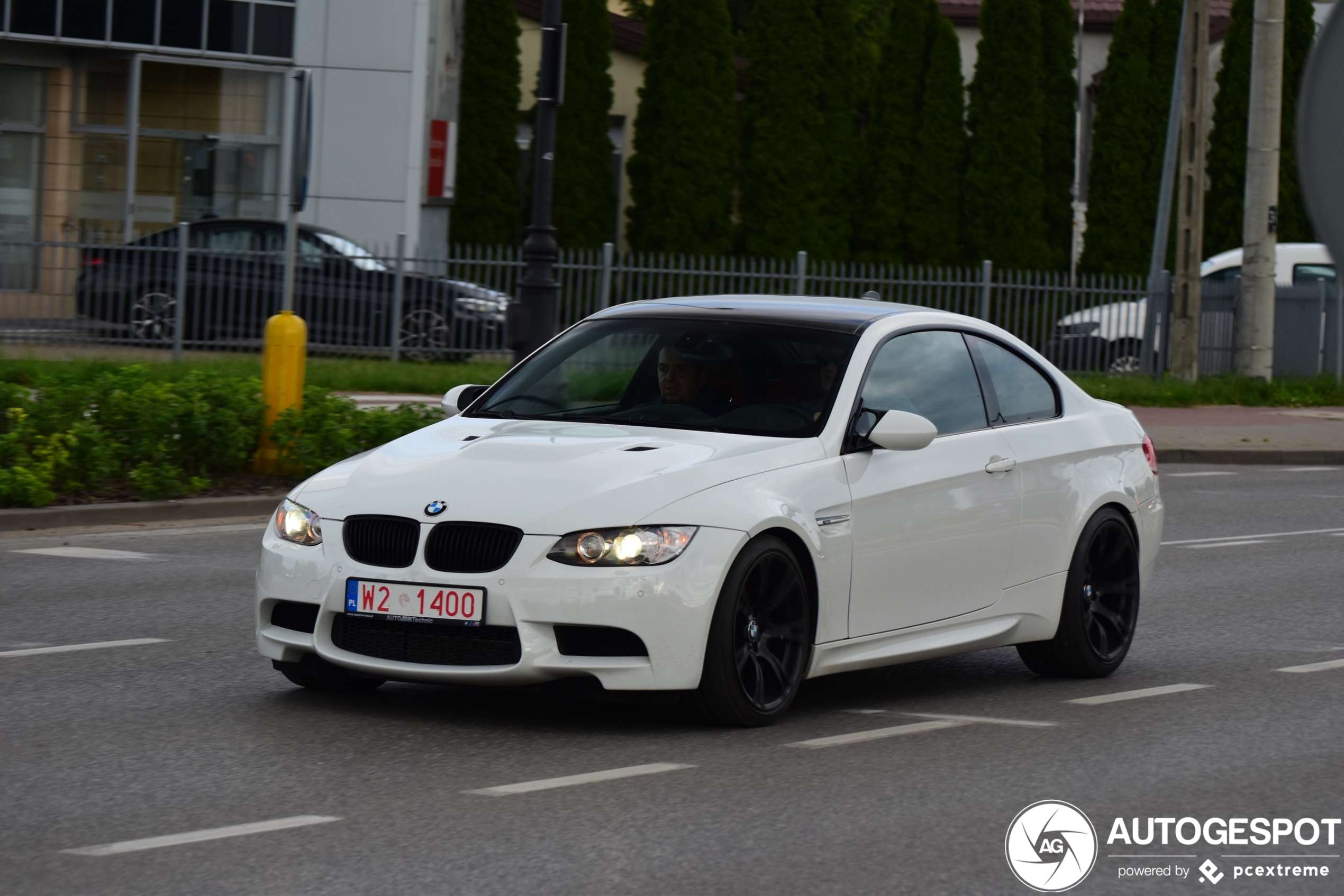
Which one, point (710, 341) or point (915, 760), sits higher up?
point (710, 341)

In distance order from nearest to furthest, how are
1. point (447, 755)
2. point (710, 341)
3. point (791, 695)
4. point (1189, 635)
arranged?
point (447, 755)
point (791, 695)
point (710, 341)
point (1189, 635)

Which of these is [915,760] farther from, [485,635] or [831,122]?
[831,122]

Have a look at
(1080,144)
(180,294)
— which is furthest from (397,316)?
(1080,144)

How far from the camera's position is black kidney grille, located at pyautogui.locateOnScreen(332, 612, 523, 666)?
269 inches

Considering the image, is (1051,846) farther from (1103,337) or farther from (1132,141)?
(1132,141)

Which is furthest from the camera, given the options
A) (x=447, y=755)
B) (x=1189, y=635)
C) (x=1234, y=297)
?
(x=1234, y=297)

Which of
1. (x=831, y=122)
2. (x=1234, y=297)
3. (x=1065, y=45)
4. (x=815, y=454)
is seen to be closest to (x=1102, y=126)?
(x=1065, y=45)

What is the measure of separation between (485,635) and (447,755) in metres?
0.41

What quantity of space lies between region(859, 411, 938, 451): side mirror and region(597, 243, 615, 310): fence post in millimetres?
20527

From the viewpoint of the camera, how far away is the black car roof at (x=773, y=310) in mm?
8188

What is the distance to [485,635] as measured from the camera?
22.5 feet

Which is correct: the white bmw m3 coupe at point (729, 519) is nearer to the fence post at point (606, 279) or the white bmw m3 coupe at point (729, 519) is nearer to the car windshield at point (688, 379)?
the car windshield at point (688, 379)

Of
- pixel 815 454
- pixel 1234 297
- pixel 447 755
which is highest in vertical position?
pixel 1234 297

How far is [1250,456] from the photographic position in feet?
73.9
